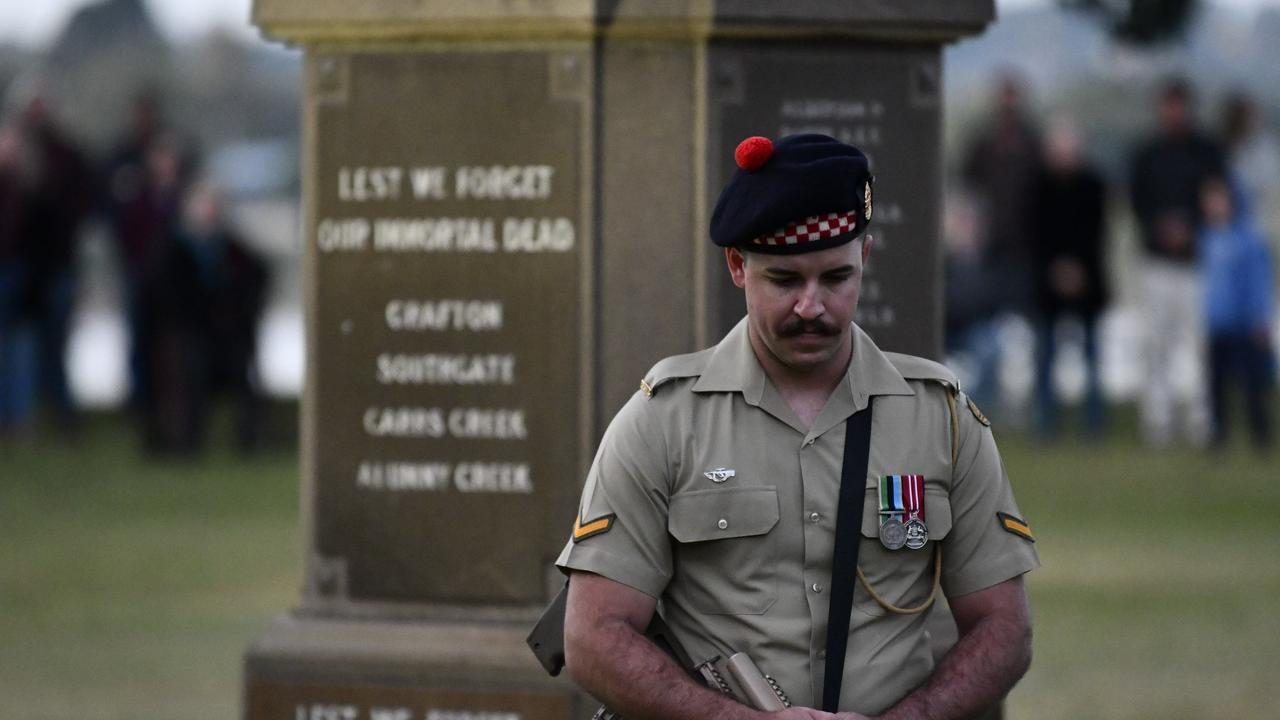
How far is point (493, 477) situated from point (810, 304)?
91.3 inches

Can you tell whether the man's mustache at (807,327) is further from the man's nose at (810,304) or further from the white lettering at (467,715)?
the white lettering at (467,715)

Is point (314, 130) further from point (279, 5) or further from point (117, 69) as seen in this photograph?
point (117, 69)

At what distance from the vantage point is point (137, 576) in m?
10.4

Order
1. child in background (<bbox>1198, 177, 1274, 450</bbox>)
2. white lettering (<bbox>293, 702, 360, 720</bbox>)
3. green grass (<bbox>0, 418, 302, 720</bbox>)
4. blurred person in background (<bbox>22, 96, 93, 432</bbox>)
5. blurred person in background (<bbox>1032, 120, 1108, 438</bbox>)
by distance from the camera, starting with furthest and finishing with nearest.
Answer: blurred person in background (<bbox>22, 96, 93, 432</bbox>)
blurred person in background (<bbox>1032, 120, 1108, 438</bbox>)
child in background (<bbox>1198, 177, 1274, 450</bbox>)
green grass (<bbox>0, 418, 302, 720</bbox>)
white lettering (<bbox>293, 702, 360, 720</bbox>)

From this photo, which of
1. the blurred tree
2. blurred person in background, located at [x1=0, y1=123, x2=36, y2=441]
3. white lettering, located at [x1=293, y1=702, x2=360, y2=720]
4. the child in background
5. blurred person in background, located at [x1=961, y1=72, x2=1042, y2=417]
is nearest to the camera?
white lettering, located at [x1=293, y1=702, x2=360, y2=720]

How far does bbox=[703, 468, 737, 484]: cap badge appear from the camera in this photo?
13.4 feet

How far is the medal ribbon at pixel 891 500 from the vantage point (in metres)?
4.05

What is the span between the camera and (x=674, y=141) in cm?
604

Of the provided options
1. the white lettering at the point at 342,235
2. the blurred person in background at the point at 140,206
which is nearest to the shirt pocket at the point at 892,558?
the white lettering at the point at 342,235

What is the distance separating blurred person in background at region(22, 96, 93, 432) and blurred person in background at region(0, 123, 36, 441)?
Result: 0.28 ft

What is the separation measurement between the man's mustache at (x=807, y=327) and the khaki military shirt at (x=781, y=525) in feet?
0.51

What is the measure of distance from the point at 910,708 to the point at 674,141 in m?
2.36

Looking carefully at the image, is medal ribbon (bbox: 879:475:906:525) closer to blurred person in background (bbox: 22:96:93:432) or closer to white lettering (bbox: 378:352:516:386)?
white lettering (bbox: 378:352:516:386)

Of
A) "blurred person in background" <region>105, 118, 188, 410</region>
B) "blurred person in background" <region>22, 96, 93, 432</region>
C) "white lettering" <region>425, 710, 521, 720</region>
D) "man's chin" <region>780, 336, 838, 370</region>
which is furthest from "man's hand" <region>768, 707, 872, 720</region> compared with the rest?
"blurred person in background" <region>22, 96, 93, 432</region>
